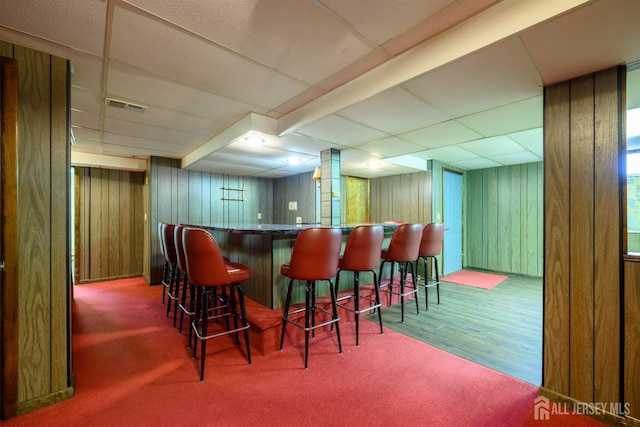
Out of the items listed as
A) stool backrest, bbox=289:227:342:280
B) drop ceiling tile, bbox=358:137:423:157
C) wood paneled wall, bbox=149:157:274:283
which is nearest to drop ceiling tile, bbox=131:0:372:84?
stool backrest, bbox=289:227:342:280

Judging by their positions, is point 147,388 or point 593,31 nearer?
point 593,31

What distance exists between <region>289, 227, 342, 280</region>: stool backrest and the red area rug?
3.57 meters

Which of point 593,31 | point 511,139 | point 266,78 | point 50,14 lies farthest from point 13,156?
point 511,139

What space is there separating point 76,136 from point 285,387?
408 centimetres

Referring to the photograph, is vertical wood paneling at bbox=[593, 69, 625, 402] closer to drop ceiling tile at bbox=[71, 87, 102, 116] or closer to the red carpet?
the red carpet

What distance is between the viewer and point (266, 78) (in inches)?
85.0

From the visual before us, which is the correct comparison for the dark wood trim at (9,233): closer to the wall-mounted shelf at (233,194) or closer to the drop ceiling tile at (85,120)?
the drop ceiling tile at (85,120)

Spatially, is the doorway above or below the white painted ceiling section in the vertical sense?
below

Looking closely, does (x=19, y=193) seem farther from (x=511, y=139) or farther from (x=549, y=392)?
(x=511, y=139)

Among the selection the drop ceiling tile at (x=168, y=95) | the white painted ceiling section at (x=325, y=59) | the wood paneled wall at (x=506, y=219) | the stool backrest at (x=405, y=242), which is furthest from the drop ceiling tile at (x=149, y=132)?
the wood paneled wall at (x=506, y=219)

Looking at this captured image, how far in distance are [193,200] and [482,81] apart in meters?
5.05

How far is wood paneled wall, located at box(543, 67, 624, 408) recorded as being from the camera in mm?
1584

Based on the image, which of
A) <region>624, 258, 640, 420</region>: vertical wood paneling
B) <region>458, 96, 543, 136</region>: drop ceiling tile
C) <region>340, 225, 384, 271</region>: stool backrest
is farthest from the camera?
<region>340, 225, 384, 271</region>: stool backrest

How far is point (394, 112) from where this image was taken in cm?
245
